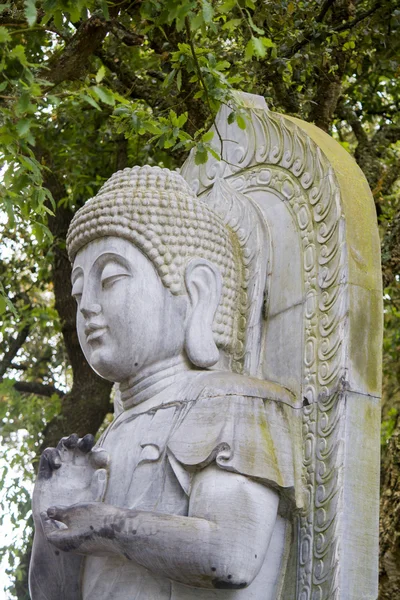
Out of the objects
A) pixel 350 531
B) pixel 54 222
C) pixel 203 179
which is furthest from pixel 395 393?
pixel 350 531

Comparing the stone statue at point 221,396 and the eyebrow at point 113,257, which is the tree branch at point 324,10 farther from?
the eyebrow at point 113,257

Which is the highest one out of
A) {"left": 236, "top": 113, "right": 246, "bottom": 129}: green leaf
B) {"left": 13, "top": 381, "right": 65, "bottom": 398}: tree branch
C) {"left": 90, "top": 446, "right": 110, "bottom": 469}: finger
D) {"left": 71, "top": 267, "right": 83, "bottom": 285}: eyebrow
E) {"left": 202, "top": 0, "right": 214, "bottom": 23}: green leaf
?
{"left": 13, "top": 381, "right": 65, "bottom": 398}: tree branch

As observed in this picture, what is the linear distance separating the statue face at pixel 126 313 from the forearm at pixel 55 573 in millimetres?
952

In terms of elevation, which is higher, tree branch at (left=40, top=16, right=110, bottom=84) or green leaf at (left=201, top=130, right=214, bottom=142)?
tree branch at (left=40, top=16, right=110, bottom=84)

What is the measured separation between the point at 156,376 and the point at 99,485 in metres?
0.65

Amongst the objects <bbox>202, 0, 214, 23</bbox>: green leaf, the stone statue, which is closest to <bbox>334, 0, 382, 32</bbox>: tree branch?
the stone statue

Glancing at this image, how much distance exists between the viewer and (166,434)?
223 inches

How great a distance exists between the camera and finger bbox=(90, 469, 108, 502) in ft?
18.8

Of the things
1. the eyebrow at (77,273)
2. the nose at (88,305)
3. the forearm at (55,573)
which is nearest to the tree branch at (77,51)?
the eyebrow at (77,273)

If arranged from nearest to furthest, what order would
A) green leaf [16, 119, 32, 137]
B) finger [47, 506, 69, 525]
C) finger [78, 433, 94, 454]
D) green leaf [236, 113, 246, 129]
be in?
finger [47, 506, 69, 525] → finger [78, 433, 94, 454] → green leaf [16, 119, 32, 137] → green leaf [236, 113, 246, 129]

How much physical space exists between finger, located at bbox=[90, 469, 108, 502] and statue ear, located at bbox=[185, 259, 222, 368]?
2.51 ft

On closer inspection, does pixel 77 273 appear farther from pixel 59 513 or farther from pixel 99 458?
pixel 59 513

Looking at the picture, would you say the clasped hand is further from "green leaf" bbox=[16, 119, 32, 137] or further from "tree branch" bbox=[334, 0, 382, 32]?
"tree branch" bbox=[334, 0, 382, 32]

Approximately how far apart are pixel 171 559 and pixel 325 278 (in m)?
1.71
